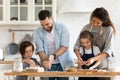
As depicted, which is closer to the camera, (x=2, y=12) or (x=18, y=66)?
(x=18, y=66)

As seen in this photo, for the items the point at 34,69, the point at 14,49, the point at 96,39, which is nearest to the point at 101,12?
the point at 96,39

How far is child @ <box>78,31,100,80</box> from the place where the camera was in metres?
3.00

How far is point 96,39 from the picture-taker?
3.12 m

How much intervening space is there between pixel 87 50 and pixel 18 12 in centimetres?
198

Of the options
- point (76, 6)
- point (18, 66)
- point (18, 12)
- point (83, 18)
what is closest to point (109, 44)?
point (18, 66)

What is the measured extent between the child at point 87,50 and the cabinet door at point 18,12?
5.88 ft

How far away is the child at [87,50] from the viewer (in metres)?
3.00

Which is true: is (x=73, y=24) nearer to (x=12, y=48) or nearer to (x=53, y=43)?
(x=12, y=48)

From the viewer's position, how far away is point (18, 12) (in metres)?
4.80

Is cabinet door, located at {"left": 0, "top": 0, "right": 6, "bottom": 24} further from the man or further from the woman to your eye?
the woman

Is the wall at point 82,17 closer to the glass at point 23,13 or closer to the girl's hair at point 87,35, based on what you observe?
the glass at point 23,13

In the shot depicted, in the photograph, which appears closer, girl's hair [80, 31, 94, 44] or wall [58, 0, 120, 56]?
girl's hair [80, 31, 94, 44]

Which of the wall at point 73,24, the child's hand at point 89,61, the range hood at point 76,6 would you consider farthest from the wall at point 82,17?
the child's hand at point 89,61

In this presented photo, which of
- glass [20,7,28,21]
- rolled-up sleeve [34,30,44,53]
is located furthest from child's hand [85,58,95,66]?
glass [20,7,28,21]
